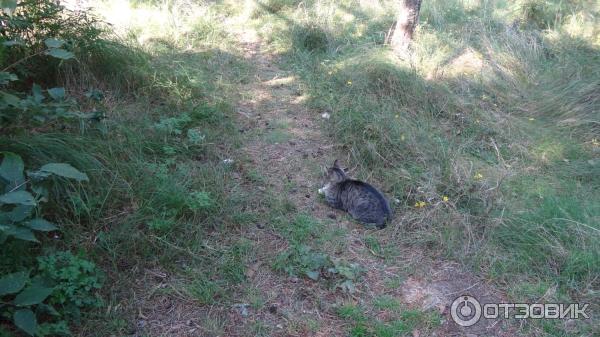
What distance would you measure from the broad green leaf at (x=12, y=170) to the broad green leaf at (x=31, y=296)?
48cm

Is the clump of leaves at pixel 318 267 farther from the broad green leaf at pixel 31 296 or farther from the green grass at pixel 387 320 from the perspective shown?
the broad green leaf at pixel 31 296

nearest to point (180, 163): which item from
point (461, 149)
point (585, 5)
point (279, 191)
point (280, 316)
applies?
point (279, 191)

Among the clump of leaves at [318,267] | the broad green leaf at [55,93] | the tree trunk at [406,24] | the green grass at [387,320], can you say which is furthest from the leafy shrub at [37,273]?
the tree trunk at [406,24]

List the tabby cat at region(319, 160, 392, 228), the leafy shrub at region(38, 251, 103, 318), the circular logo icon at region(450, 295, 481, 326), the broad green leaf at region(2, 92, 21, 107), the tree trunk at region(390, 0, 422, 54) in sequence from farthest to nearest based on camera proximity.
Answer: the tree trunk at region(390, 0, 422, 54) → the tabby cat at region(319, 160, 392, 228) → the circular logo icon at region(450, 295, 481, 326) → the broad green leaf at region(2, 92, 21, 107) → the leafy shrub at region(38, 251, 103, 318)

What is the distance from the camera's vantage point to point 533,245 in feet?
9.77

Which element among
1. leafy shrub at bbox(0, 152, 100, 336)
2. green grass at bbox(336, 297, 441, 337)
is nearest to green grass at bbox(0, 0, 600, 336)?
green grass at bbox(336, 297, 441, 337)

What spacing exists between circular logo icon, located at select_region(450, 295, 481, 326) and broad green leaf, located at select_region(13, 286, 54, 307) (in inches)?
89.2

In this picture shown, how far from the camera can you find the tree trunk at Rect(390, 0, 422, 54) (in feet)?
18.6

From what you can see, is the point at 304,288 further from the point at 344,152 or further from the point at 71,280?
the point at 344,152

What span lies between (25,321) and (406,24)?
5.44 m

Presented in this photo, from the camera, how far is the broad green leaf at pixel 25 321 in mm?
1770

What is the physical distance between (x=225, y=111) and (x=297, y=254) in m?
2.11

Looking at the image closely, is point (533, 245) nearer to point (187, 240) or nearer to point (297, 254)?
point (297, 254)

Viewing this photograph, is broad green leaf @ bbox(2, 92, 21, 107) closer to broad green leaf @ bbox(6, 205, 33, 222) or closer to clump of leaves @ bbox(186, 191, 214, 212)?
broad green leaf @ bbox(6, 205, 33, 222)
